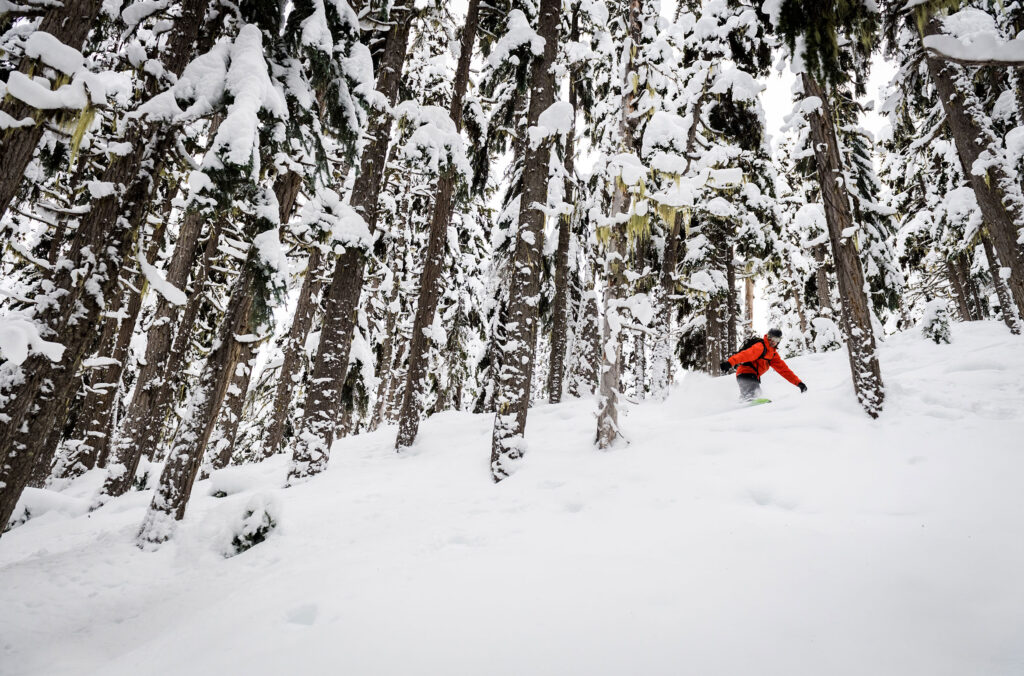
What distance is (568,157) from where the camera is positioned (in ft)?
41.9

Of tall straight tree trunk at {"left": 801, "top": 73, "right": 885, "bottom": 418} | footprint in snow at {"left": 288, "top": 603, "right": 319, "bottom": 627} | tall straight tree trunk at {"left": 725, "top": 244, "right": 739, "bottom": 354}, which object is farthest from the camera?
tall straight tree trunk at {"left": 725, "top": 244, "right": 739, "bottom": 354}

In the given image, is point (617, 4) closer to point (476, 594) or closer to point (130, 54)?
point (130, 54)

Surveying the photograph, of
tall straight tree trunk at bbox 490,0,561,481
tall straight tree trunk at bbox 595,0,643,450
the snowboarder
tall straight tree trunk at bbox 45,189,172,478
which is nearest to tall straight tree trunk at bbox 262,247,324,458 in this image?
tall straight tree trunk at bbox 45,189,172,478

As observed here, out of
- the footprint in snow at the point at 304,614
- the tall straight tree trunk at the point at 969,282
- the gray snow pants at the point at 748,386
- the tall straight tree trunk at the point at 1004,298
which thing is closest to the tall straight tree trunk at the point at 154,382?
the footprint in snow at the point at 304,614

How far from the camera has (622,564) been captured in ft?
11.7

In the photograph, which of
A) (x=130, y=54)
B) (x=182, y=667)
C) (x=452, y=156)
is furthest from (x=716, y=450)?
(x=130, y=54)

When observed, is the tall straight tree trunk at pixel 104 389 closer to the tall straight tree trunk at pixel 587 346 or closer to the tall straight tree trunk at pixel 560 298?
the tall straight tree trunk at pixel 560 298

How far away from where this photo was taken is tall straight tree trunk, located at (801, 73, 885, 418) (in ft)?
18.6

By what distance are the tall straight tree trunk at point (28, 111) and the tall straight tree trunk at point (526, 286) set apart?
16.9 feet

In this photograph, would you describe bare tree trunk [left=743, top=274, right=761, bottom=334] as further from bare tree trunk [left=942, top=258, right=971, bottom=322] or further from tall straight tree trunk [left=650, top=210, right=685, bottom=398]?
tall straight tree trunk [left=650, top=210, right=685, bottom=398]

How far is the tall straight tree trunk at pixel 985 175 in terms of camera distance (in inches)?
280

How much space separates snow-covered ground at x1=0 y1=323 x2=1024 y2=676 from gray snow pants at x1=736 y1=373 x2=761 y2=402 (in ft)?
4.82

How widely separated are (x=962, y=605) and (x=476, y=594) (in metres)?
3.11

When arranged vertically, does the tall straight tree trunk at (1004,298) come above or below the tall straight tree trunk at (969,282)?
below
